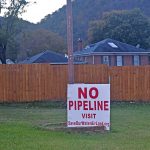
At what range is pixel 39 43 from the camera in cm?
8081

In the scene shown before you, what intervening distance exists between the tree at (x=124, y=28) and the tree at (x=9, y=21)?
3155 cm

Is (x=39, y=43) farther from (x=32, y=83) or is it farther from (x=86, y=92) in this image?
(x=86, y=92)

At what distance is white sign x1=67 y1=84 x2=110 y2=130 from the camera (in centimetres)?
1488

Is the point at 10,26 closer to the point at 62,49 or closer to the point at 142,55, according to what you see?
the point at 142,55

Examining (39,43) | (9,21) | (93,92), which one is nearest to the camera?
(93,92)

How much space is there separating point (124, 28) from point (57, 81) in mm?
51669

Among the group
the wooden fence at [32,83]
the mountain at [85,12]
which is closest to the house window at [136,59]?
the mountain at [85,12]

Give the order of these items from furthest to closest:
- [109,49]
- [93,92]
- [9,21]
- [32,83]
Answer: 1. [109,49]
2. [9,21]
3. [32,83]
4. [93,92]

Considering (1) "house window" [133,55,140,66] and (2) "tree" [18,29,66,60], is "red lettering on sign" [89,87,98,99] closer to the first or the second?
(1) "house window" [133,55,140,66]

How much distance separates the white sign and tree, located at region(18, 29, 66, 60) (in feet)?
205

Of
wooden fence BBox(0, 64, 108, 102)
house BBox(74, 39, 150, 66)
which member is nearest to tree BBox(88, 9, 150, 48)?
house BBox(74, 39, 150, 66)

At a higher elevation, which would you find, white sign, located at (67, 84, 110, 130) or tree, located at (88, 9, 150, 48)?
tree, located at (88, 9, 150, 48)

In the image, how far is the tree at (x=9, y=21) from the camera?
4648 cm

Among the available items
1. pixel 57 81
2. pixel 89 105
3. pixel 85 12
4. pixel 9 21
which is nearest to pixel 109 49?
pixel 9 21
